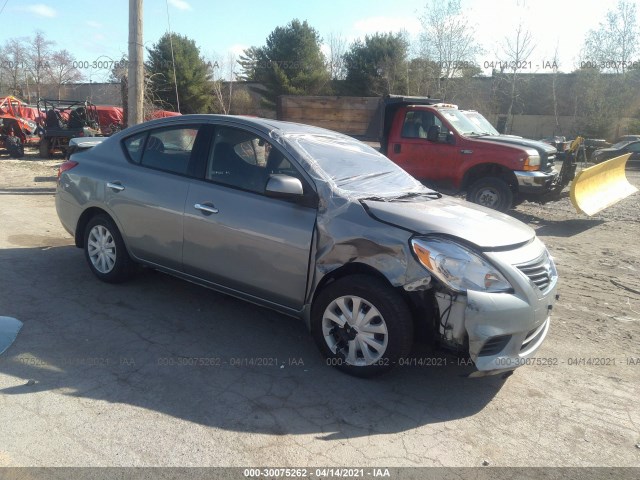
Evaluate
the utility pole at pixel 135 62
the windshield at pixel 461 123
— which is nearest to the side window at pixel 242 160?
the windshield at pixel 461 123

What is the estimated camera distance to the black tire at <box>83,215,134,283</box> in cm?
518

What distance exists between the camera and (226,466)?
283 centimetres

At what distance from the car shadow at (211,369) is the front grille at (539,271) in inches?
30.1

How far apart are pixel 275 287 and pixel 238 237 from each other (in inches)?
20.0

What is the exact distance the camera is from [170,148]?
4.91 m

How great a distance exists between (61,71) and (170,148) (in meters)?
53.2

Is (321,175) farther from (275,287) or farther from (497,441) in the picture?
(497,441)

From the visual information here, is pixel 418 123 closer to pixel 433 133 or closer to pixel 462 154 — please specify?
pixel 433 133

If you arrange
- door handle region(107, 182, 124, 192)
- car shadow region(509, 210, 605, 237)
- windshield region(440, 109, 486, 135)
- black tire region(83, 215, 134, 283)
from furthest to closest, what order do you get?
windshield region(440, 109, 486, 135)
car shadow region(509, 210, 605, 237)
black tire region(83, 215, 134, 283)
door handle region(107, 182, 124, 192)

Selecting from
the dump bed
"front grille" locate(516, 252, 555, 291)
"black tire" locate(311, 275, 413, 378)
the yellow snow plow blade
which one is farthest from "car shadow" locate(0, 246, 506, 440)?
the dump bed

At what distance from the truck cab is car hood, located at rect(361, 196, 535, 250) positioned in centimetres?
566

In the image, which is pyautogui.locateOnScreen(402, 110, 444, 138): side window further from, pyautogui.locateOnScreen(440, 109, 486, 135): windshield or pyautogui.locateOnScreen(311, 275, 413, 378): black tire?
pyautogui.locateOnScreen(311, 275, 413, 378): black tire

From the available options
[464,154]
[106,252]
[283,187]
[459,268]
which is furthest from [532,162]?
[106,252]

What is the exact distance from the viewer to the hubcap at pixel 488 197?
9727 mm
